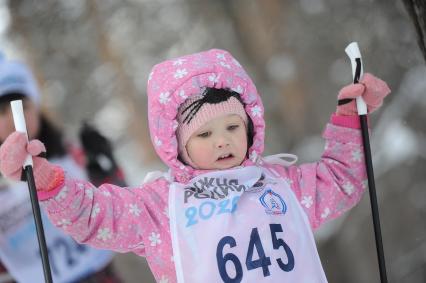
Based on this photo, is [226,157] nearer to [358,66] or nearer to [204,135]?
[204,135]

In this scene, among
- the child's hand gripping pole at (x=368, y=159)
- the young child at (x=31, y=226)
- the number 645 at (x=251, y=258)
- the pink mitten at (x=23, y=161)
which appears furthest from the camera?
the young child at (x=31, y=226)

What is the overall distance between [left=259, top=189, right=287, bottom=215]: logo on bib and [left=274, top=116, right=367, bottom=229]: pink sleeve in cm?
7

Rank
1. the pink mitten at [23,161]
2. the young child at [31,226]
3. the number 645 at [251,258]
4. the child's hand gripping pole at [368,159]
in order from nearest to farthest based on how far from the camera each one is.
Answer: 1. the pink mitten at [23,161]
2. the number 645 at [251,258]
3. the child's hand gripping pole at [368,159]
4. the young child at [31,226]

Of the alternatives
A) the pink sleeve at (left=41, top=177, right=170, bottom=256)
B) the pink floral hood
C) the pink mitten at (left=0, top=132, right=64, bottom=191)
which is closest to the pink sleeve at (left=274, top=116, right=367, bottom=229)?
the pink floral hood

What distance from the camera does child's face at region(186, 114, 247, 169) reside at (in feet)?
3.25

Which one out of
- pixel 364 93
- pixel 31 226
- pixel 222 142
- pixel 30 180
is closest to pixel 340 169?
pixel 364 93

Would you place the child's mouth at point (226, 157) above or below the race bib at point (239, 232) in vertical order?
above

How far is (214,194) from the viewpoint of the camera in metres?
1.00

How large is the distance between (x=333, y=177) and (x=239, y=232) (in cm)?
25

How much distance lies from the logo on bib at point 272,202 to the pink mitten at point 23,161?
1.17ft

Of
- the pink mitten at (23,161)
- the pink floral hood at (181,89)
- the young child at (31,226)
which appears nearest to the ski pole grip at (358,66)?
the pink floral hood at (181,89)

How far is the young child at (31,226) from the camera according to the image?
64.9 inches

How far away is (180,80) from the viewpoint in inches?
39.5

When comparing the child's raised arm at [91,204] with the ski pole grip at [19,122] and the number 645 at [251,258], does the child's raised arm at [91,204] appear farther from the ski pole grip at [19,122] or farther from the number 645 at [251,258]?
the number 645 at [251,258]
